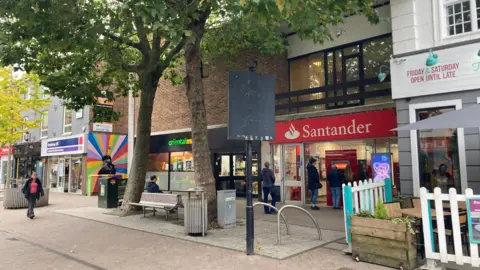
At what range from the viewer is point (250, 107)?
6887 millimetres

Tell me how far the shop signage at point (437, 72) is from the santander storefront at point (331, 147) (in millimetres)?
1972

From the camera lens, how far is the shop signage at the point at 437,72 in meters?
8.05

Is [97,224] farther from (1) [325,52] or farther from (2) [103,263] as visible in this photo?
(1) [325,52]

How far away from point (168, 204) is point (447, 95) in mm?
7835

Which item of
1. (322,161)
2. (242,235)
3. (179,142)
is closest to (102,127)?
(179,142)

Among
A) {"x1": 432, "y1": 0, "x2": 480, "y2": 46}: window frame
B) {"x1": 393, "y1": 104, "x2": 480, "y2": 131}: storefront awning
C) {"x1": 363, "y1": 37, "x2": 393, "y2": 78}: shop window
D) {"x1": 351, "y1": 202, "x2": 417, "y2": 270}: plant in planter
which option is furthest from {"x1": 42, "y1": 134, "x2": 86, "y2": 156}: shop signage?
{"x1": 393, "y1": 104, "x2": 480, "y2": 131}: storefront awning

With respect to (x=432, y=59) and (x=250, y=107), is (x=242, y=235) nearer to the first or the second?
(x=250, y=107)

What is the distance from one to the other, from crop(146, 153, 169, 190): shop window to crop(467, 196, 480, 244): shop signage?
15.9 m

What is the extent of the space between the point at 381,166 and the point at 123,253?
745 cm

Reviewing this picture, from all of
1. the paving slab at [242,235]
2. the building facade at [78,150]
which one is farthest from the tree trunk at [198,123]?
the building facade at [78,150]

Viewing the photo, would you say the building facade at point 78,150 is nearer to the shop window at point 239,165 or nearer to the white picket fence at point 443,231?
the shop window at point 239,165

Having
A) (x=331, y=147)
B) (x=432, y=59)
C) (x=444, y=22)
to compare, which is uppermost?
(x=444, y=22)

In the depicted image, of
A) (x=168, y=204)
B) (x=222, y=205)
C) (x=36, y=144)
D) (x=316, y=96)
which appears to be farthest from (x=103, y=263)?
(x=36, y=144)

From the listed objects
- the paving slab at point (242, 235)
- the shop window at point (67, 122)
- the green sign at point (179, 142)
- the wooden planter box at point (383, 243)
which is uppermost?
the shop window at point (67, 122)
